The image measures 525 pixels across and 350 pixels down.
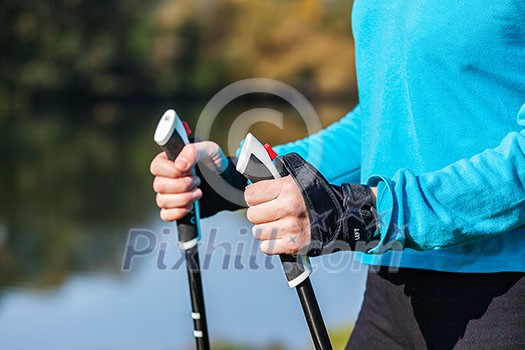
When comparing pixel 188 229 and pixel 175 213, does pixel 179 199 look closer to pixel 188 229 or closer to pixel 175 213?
pixel 175 213

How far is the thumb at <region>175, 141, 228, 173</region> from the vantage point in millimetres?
2424

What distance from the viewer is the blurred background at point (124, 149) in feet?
28.7

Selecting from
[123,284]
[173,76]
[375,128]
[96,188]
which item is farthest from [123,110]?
[375,128]

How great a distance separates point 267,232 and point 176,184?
587 mm

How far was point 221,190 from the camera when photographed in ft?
8.75

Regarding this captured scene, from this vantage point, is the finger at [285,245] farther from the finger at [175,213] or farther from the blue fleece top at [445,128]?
the finger at [175,213]

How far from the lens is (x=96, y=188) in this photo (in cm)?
2105

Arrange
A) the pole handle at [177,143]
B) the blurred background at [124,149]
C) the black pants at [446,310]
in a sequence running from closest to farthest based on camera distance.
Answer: the black pants at [446,310] → the pole handle at [177,143] → the blurred background at [124,149]

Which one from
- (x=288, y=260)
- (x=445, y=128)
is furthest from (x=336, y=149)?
(x=288, y=260)

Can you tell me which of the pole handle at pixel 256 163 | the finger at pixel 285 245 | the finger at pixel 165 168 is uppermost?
the finger at pixel 165 168

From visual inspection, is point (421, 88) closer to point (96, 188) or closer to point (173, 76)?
point (96, 188)

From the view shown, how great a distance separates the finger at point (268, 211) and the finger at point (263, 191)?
1 cm

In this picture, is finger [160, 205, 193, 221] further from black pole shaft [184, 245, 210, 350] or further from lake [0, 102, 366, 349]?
lake [0, 102, 366, 349]

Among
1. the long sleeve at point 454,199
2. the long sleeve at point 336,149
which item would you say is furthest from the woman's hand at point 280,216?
the long sleeve at point 336,149
